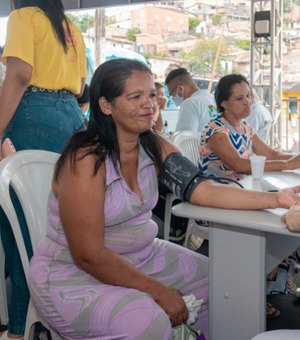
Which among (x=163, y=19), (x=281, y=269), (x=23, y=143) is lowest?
(x=281, y=269)

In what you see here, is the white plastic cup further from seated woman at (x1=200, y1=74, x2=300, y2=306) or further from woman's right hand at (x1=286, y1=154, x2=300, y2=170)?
woman's right hand at (x1=286, y1=154, x2=300, y2=170)

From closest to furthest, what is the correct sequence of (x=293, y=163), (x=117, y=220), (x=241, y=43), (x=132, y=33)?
(x=117, y=220) → (x=293, y=163) → (x=241, y=43) → (x=132, y=33)

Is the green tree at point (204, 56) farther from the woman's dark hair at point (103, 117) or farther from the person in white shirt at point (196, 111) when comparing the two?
the woman's dark hair at point (103, 117)

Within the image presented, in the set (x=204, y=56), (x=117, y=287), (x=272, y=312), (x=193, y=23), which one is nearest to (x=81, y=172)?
(x=117, y=287)

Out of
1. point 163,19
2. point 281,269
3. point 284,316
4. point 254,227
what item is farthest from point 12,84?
point 163,19

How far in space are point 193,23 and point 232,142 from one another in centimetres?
1182

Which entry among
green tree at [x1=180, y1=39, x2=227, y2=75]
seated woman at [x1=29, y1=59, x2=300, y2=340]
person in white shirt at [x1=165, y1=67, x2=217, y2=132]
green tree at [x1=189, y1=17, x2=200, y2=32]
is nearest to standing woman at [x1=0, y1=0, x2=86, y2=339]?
seated woman at [x1=29, y1=59, x2=300, y2=340]

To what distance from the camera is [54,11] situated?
1964 mm

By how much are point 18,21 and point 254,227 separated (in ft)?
4.06

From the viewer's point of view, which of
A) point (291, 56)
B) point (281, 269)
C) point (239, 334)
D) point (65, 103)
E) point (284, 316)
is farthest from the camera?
point (291, 56)

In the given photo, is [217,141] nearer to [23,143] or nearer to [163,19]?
[23,143]

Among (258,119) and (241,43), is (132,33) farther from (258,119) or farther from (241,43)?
(258,119)

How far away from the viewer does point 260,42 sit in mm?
6742

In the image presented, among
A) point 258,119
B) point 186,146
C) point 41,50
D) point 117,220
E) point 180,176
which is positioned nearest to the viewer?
point 117,220
